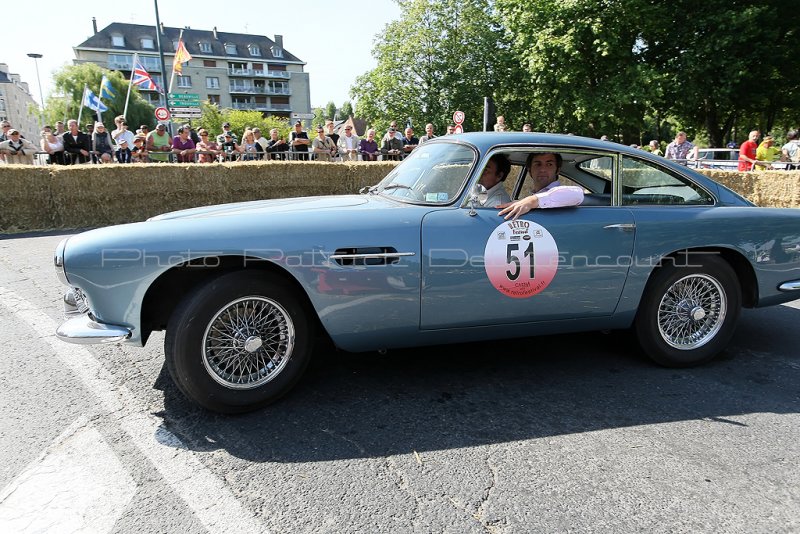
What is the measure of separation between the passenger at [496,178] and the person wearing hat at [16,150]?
40.8ft

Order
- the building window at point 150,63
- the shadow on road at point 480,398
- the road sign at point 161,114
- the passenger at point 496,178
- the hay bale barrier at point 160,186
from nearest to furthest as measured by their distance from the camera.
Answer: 1. the shadow on road at point 480,398
2. the passenger at point 496,178
3. the hay bale barrier at point 160,186
4. the road sign at point 161,114
5. the building window at point 150,63

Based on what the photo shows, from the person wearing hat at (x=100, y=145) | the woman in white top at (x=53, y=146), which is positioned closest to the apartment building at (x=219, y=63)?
the person wearing hat at (x=100, y=145)

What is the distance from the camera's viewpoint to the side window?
3443mm

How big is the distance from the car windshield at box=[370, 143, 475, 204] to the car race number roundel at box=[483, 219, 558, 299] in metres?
0.40

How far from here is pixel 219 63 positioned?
8669 cm

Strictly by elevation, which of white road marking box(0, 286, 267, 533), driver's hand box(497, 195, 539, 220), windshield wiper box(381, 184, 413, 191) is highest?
windshield wiper box(381, 184, 413, 191)

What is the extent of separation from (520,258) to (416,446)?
1.24m

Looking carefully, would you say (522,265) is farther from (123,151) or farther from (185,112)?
(185,112)

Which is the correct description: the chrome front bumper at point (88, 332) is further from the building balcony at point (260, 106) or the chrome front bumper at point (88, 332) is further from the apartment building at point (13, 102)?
the apartment building at point (13, 102)

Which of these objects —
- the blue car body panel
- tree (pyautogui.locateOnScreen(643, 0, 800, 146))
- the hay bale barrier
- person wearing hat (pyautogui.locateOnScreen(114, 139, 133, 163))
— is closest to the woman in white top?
person wearing hat (pyautogui.locateOnScreen(114, 139, 133, 163))

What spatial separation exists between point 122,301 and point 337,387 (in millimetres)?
1286

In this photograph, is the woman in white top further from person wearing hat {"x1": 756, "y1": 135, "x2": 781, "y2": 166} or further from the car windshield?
person wearing hat {"x1": 756, "y1": 135, "x2": 781, "y2": 166}

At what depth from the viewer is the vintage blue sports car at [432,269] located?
8.69ft

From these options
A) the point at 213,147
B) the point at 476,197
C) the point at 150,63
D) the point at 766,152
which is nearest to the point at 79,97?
the point at 150,63
